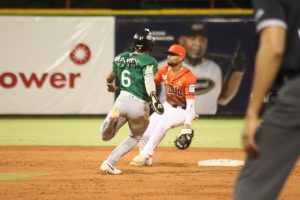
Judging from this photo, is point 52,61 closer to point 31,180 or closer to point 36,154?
point 36,154

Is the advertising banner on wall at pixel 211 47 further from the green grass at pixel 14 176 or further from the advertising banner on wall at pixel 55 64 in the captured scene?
the green grass at pixel 14 176

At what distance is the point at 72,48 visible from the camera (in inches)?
671

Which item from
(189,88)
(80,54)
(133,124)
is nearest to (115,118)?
(133,124)

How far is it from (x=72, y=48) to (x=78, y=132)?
10.8 feet

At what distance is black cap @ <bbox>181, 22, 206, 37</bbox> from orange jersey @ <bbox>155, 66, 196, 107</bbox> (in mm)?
6871

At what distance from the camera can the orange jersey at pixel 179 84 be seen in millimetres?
9773

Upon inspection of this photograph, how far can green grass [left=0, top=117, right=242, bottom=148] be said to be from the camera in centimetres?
1271

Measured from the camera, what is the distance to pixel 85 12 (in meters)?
17.0

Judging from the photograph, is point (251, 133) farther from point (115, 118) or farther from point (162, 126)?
point (162, 126)

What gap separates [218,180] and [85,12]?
9.51 m

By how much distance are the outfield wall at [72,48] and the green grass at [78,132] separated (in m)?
0.47

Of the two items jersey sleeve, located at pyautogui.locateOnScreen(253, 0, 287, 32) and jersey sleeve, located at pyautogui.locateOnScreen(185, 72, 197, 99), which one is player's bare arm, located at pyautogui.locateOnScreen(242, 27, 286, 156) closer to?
jersey sleeve, located at pyautogui.locateOnScreen(253, 0, 287, 32)

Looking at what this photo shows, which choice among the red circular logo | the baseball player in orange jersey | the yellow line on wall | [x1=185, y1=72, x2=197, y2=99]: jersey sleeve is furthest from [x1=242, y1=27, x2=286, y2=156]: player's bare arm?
the red circular logo

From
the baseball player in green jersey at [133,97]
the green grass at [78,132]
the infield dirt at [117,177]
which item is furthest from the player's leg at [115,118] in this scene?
the green grass at [78,132]
